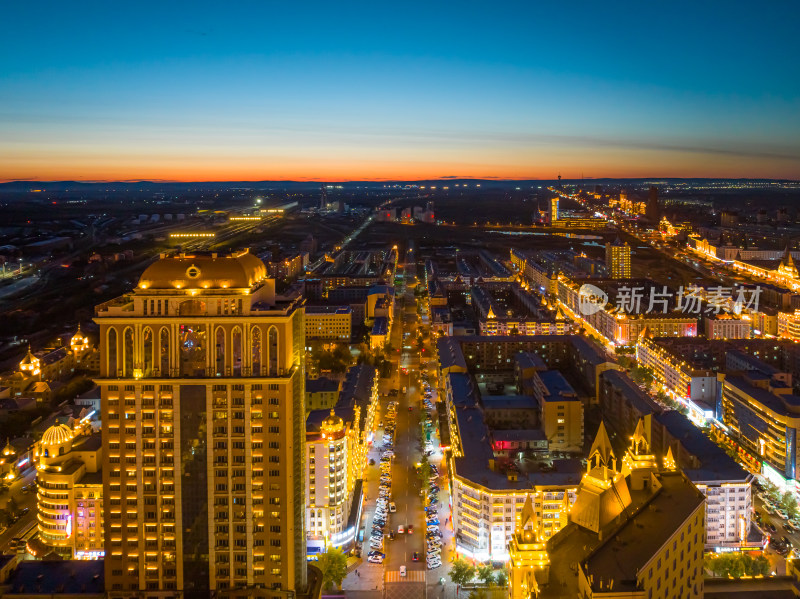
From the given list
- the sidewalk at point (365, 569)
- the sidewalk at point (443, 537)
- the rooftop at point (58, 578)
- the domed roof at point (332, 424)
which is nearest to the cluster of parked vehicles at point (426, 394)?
the sidewalk at point (443, 537)

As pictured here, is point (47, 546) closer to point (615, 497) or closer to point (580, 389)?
point (615, 497)

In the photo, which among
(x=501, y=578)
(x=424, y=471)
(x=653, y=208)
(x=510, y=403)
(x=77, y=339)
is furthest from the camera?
(x=653, y=208)

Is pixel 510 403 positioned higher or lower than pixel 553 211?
lower

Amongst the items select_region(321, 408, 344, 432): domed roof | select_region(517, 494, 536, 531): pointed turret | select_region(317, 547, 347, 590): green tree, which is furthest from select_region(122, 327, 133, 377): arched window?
select_region(517, 494, 536, 531): pointed turret

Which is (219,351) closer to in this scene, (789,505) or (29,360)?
(789,505)

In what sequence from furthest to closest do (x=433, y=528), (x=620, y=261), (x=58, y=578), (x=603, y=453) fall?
(x=620, y=261) < (x=433, y=528) < (x=603, y=453) < (x=58, y=578)

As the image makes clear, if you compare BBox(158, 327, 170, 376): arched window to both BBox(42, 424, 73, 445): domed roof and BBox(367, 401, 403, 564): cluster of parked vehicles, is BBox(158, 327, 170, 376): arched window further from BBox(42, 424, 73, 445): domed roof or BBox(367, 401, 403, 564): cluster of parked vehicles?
BBox(367, 401, 403, 564): cluster of parked vehicles

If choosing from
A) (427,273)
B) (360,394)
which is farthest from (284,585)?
(427,273)

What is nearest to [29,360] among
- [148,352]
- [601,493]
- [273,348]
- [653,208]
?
[148,352]
